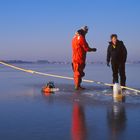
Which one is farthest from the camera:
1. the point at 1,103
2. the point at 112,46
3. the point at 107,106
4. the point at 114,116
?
the point at 112,46

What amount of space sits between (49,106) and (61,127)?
2.52 meters

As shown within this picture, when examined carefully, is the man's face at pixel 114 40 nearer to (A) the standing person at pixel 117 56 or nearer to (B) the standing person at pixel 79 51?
(A) the standing person at pixel 117 56


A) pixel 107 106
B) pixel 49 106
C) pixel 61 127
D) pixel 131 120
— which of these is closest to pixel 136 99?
pixel 107 106

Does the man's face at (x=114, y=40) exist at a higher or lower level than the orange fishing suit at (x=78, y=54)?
higher

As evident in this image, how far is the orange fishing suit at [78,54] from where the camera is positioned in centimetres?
1265

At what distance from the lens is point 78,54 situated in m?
12.9

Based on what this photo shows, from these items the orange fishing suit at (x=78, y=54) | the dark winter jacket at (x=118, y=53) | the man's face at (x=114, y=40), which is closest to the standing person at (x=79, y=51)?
the orange fishing suit at (x=78, y=54)

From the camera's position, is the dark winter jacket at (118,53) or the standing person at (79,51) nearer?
the standing person at (79,51)

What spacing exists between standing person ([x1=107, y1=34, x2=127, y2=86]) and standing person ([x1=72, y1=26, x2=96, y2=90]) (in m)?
0.78

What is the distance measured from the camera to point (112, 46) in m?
13.0

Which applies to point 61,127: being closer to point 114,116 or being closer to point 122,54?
point 114,116

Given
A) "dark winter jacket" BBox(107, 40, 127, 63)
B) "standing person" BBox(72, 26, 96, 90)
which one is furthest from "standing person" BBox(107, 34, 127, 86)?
"standing person" BBox(72, 26, 96, 90)

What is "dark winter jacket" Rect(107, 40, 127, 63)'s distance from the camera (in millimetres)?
12969

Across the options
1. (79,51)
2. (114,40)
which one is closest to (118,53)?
(114,40)
